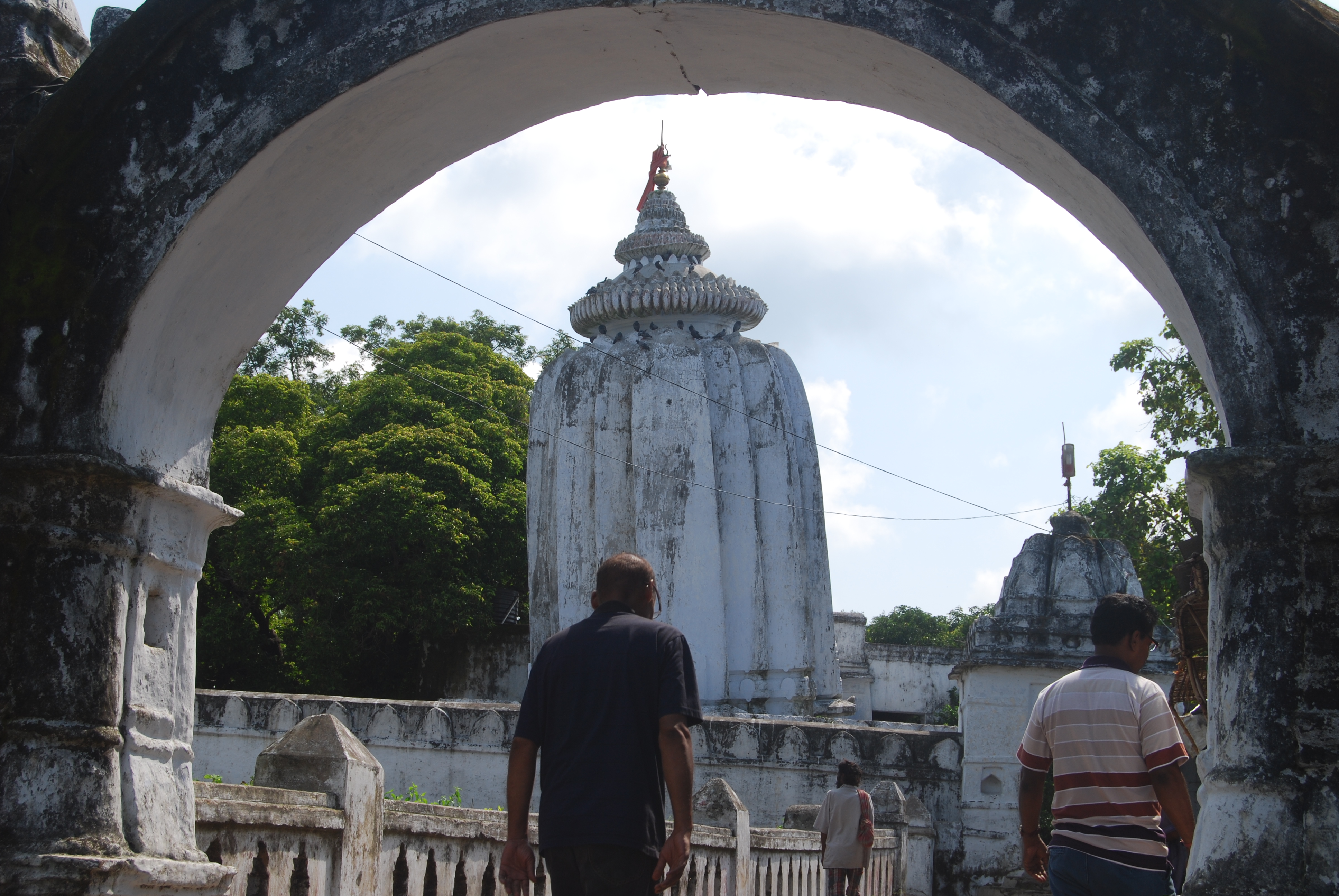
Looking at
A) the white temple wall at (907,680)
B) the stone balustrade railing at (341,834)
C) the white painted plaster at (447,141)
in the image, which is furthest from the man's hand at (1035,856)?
the white temple wall at (907,680)

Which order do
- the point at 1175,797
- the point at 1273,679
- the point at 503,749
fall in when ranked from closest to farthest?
the point at 1273,679 < the point at 1175,797 < the point at 503,749

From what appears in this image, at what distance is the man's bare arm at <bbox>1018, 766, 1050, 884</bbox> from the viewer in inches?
Result: 145

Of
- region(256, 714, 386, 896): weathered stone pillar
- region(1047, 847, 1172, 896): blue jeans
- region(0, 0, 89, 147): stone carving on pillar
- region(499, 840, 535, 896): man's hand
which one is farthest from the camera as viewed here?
region(256, 714, 386, 896): weathered stone pillar

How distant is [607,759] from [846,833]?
12.9 feet

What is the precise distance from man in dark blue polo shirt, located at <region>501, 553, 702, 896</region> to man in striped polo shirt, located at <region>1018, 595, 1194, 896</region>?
1.07 metres

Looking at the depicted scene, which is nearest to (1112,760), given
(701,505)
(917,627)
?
(701,505)

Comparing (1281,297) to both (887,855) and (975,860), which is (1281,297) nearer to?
(887,855)

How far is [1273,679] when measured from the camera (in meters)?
3.00

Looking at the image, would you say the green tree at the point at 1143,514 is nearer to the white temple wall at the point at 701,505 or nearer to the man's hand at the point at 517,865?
the white temple wall at the point at 701,505

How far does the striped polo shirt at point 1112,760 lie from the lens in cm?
344

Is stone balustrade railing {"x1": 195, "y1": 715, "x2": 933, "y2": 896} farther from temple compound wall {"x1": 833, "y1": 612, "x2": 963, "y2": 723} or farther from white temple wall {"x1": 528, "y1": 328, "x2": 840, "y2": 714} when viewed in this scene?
temple compound wall {"x1": 833, "y1": 612, "x2": 963, "y2": 723}

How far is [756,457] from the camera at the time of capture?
627 inches

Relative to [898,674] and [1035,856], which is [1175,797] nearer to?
[1035,856]

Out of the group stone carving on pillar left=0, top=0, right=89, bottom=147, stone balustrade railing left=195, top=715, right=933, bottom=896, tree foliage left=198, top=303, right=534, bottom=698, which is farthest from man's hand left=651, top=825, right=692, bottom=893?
tree foliage left=198, top=303, right=534, bottom=698
